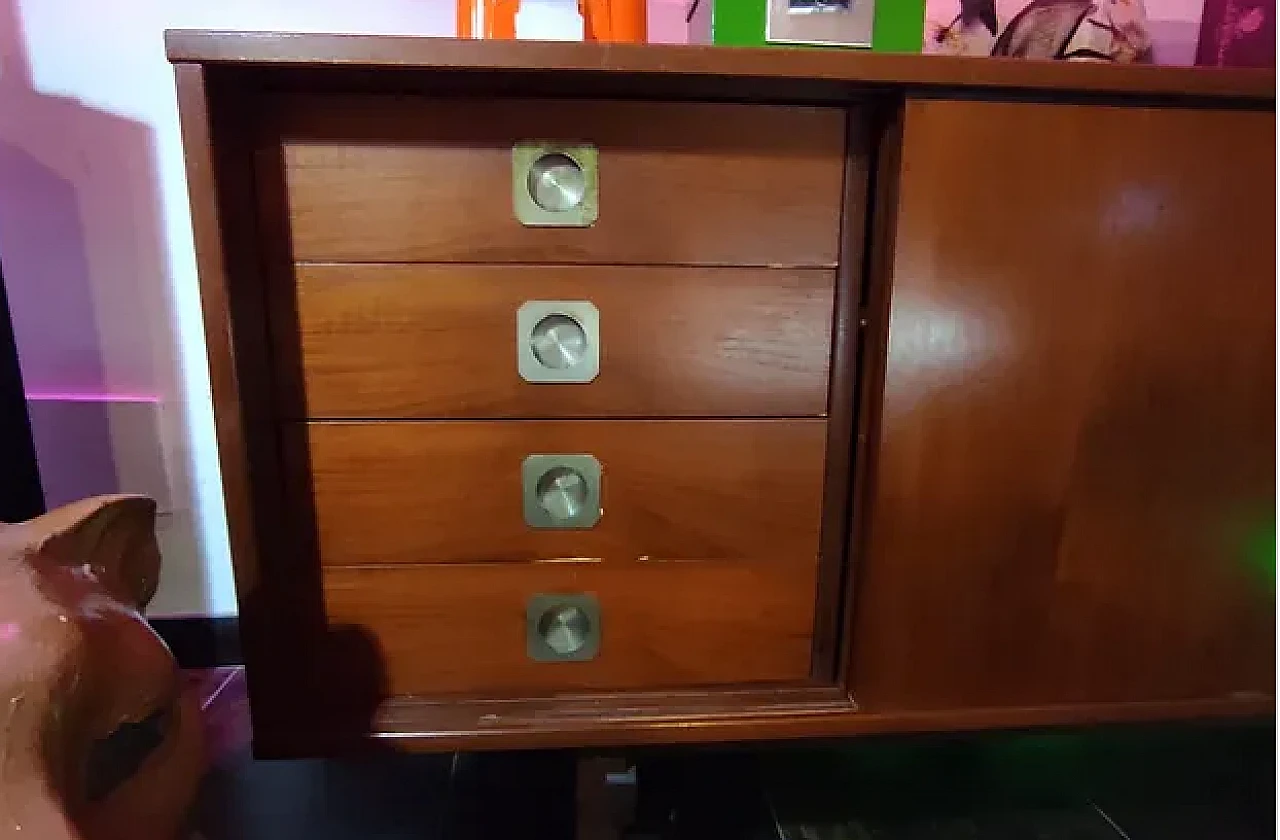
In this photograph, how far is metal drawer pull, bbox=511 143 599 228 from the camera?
71 centimetres

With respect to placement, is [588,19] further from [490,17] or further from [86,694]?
[86,694]

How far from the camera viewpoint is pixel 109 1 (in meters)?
0.95

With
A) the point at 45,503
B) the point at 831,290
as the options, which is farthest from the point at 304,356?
the point at 45,503

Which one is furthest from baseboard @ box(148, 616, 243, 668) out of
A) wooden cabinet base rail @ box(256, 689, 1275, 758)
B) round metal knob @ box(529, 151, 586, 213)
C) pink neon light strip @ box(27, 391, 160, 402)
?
round metal knob @ box(529, 151, 586, 213)

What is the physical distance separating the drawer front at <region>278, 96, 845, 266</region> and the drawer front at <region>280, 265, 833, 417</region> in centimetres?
2

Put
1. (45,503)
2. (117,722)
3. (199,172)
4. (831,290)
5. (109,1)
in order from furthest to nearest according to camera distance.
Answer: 1. (45,503)
2. (109,1)
3. (831,290)
4. (199,172)
5. (117,722)

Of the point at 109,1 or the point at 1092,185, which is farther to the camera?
the point at 109,1

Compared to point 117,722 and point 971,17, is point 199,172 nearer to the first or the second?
point 117,722

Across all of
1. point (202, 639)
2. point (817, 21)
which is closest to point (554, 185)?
point (817, 21)

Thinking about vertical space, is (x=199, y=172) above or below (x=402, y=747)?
above

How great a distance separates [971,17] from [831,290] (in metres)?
0.48

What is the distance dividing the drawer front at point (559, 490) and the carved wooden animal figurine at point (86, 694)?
18 cm

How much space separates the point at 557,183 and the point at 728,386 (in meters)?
0.22

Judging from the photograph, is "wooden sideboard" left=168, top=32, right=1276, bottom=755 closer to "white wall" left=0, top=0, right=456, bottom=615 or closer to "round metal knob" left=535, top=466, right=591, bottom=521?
"round metal knob" left=535, top=466, right=591, bottom=521
